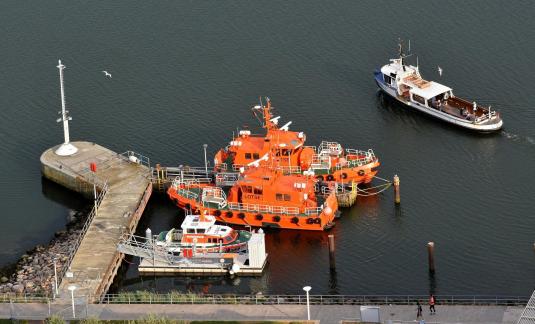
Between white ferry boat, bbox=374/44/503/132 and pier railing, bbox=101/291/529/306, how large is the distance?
32352mm

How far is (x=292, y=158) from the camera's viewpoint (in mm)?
133250

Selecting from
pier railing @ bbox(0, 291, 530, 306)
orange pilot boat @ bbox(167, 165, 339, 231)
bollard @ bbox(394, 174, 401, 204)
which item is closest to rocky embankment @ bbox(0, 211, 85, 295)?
pier railing @ bbox(0, 291, 530, 306)

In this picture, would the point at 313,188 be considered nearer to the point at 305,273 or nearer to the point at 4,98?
the point at 305,273

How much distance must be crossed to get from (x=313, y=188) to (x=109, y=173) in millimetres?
20654

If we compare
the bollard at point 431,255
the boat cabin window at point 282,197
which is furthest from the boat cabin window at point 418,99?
the bollard at point 431,255

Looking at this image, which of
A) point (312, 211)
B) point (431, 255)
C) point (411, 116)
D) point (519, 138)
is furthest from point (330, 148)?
point (431, 255)

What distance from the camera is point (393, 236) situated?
4929 inches

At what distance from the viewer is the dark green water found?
399 ft

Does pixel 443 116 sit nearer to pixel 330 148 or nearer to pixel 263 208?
pixel 330 148

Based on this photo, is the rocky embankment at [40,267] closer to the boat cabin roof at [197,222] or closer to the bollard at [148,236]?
the bollard at [148,236]

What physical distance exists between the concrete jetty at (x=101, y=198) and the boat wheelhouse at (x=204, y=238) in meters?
4.68

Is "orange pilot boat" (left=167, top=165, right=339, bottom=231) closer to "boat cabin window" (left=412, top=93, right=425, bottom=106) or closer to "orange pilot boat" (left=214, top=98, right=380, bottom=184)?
"orange pilot boat" (left=214, top=98, right=380, bottom=184)

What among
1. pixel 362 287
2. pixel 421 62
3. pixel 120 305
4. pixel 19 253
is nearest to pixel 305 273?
pixel 362 287

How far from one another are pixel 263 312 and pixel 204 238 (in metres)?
16.1
